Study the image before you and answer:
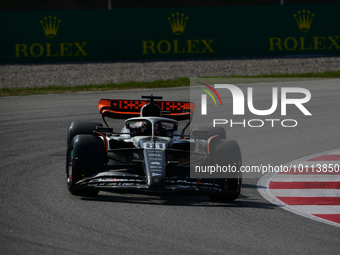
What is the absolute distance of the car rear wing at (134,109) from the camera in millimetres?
8398

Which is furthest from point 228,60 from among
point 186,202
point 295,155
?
point 186,202

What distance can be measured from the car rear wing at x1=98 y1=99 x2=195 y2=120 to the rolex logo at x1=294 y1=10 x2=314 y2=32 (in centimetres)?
1119

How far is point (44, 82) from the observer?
658 inches

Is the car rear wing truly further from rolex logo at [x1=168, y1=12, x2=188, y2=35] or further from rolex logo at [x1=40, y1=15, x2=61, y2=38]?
rolex logo at [x1=168, y1=12, x2=188, y2=35]

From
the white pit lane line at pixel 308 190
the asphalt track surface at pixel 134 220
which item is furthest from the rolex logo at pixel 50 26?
the white pit lane line at pixel 308 190

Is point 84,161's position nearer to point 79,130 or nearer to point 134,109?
point 79,130

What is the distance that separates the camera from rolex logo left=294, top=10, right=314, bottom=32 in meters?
18.7

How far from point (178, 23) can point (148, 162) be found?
12787 millimetres

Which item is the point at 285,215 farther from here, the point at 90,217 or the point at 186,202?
the point at 90,217

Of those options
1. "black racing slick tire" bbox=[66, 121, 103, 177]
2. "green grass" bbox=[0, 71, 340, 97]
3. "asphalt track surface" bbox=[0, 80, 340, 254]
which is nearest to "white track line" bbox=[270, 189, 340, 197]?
"asphalt track surface" bbox=[0, 80, 340, 254]

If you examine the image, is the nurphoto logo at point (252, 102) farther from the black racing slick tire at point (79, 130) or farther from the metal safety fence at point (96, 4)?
the metal safety fence at point (96, 4)

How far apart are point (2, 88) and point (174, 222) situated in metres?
11.7

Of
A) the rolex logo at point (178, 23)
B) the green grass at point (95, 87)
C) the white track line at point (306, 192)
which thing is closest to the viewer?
the white track line at point (306, 192)

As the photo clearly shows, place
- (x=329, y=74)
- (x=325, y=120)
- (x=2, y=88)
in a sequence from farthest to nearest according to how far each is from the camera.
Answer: (x=329, y=74), (x=2, y=88), (x=325, y=120)
